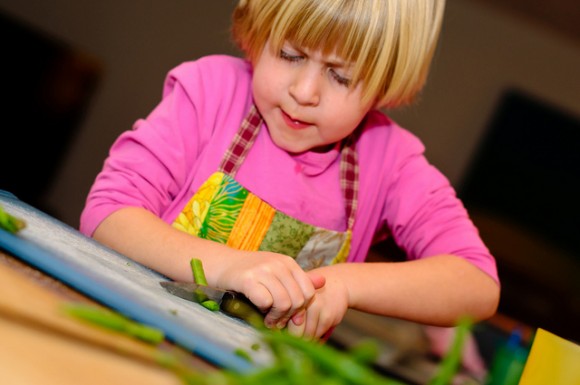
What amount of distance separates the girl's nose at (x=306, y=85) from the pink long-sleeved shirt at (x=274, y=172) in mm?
149

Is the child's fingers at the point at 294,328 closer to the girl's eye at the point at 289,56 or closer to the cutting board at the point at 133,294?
the cutting board at the point at 133,294

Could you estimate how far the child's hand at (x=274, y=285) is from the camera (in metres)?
0.64

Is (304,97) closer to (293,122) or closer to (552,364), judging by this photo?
(293,122)

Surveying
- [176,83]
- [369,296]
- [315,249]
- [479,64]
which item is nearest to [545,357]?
[369,296]

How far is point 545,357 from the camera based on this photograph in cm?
61

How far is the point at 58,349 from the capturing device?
323 mm

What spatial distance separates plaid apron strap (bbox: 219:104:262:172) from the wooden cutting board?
61cm

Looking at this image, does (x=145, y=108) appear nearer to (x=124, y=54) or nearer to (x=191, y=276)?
(x=124, y=54)

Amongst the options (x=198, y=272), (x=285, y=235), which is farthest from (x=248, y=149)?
(x=198, y=272)

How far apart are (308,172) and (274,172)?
5cm

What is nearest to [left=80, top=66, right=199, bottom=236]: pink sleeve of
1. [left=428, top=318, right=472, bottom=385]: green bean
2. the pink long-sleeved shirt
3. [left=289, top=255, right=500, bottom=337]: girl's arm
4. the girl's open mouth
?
the pink long-sleeved shirt

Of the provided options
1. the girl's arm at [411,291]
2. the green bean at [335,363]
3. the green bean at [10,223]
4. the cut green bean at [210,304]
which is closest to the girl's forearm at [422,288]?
the girl's arm at [411,291]

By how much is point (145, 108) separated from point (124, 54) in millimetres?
305

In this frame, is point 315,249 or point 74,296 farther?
point 315,249
